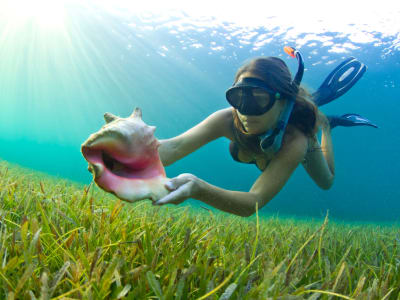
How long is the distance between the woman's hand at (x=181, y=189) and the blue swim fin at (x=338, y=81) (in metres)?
3.94

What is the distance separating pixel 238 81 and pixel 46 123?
13328 cm

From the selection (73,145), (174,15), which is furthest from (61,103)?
(174,15)

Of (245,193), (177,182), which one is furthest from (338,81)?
(177,182)

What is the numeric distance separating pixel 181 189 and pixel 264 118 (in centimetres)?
166

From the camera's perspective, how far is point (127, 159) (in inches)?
56.7

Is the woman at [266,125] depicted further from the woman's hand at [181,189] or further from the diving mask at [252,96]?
the woman's hand at [181,189]

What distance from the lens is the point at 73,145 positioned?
12912cm

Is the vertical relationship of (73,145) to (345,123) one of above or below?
above

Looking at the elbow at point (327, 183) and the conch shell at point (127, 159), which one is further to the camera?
the elbow at point (327, 183)

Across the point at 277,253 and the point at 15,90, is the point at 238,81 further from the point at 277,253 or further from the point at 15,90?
the point at 15,90

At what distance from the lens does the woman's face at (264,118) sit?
2.78 meters

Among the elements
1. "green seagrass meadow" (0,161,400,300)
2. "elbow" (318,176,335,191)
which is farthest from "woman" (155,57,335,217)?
"elbow" (318,176,335,191)

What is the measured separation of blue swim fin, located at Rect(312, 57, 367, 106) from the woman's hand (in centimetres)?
394

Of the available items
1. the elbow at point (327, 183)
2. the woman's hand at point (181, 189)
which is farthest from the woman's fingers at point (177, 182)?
the elbow at point (327, 183)
